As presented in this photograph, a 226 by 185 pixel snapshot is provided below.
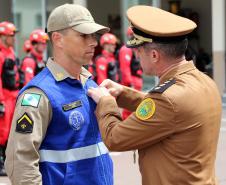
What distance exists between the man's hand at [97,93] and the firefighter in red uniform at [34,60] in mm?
5727

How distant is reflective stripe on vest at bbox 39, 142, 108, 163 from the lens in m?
2.84

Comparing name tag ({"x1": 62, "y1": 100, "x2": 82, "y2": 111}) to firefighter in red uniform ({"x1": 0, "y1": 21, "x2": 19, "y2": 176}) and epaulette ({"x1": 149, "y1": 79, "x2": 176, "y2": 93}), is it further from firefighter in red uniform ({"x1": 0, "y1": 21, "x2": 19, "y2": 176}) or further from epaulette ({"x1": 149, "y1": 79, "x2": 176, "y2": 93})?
firefighter in red uniform ({"x1": 0, "y1": 21, "x2": 19, "y2": 176})

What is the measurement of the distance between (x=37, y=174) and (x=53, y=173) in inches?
5.0

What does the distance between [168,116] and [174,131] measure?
0.08 m

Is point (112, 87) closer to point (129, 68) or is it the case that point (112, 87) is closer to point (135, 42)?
point (135, 42)

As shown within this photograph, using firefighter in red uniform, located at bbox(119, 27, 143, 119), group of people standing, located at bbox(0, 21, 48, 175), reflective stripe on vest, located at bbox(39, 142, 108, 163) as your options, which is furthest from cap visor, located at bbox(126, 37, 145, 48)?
firefighter in red uniform, located at bbox(119, 27, 143, 119)

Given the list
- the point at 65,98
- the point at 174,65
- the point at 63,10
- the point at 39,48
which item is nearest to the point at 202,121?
the point at 174,65

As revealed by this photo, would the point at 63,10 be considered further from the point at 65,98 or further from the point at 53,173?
the point at 53,173

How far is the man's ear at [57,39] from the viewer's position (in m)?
2.99

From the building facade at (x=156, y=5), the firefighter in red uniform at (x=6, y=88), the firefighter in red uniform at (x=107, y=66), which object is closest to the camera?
the firefighter in red uniform at (x=6, y=88)

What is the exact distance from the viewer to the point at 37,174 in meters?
2.74

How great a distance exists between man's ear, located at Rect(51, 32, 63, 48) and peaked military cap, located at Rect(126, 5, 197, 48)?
0.36m

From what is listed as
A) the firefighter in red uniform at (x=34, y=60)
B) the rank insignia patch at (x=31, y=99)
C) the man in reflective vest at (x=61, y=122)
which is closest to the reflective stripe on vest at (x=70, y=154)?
the man in reflective vest at (x=61, y=122)

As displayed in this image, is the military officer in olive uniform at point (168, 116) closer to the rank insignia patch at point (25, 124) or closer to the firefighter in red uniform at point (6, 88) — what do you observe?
the rank insignia patch at point (25, 124)
